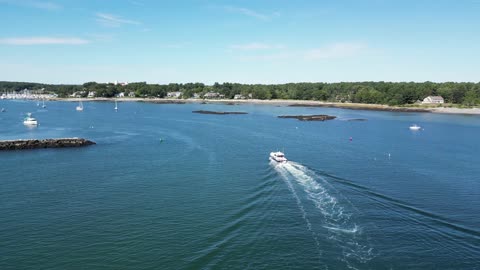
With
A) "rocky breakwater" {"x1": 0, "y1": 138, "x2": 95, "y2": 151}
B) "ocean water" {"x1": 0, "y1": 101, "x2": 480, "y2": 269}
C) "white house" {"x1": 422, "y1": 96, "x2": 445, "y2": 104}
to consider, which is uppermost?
"white house" {"x1": 422, "y1": 96, "x2": 445, "y2": 104}

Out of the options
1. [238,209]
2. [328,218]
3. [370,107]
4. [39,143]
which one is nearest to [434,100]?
[370,107]

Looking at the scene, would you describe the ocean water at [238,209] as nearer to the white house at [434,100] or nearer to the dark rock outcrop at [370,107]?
the dark rock outcrop at [370,107]

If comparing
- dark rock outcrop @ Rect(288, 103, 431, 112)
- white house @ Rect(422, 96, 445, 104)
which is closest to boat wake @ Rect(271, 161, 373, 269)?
dark rock outcrop @ Rect(288, 103, 431, 112)

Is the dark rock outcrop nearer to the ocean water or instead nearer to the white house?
the white house

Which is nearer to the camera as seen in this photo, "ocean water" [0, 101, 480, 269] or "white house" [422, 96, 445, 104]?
"ocean water" [0, 101, 480, 269]

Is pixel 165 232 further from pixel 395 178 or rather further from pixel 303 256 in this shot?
pixel 395 178

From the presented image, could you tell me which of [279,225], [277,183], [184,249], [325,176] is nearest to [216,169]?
[277,183]

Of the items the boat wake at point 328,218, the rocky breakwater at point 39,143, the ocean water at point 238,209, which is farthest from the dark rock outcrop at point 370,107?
the rocky breakwater at point 39,143
